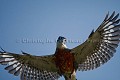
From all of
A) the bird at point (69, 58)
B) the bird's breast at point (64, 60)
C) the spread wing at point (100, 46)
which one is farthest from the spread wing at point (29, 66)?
the spread wing at point (100, 46)

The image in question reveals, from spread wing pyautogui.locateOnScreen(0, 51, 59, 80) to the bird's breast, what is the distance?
0.42 m

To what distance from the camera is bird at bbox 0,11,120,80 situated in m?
11.9

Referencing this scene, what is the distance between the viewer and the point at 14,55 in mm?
12445

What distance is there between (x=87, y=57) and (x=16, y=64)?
2.86 m

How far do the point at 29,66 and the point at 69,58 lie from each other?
1.80 meters

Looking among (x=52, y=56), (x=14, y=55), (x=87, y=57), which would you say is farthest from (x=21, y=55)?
(x=87, y=57)

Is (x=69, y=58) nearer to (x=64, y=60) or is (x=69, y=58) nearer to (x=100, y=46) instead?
(x=64, y=60)

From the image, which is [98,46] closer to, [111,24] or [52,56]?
[111,24]

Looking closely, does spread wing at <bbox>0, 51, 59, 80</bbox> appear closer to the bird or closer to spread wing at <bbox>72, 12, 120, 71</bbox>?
the bird

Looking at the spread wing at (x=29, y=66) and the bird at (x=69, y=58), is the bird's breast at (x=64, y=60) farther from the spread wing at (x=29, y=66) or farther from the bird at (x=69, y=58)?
the spread wing at (x=29, y=66)

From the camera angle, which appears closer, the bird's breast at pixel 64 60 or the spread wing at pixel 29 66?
the bird's breast at pixel 64 60

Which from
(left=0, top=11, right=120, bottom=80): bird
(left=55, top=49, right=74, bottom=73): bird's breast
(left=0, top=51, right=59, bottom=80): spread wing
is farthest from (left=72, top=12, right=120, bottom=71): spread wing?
(left=0, top=51, right=59, bottom=80): spread wing

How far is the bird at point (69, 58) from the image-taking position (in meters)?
11.9

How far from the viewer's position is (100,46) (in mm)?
12500
